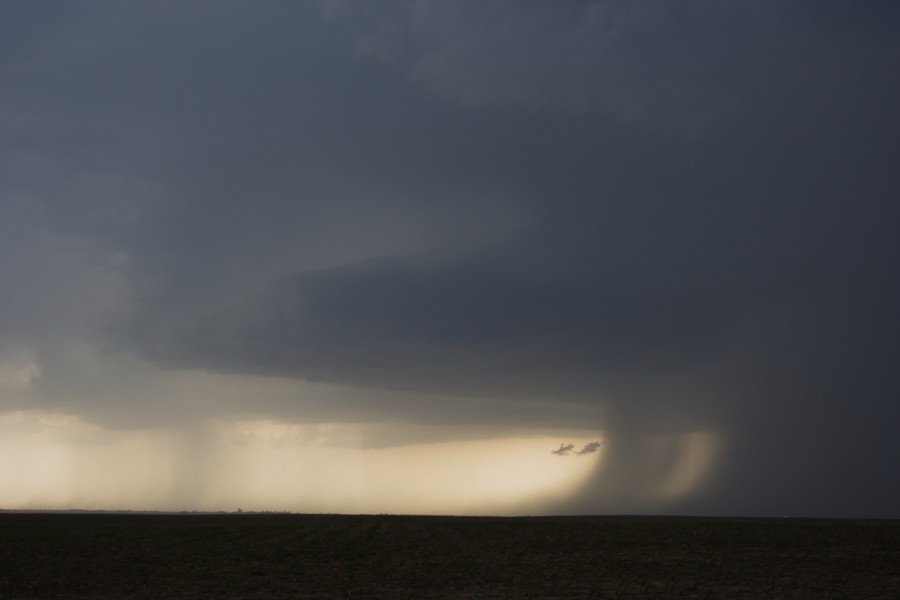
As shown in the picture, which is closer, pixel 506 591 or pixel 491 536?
Answer: pixel 506 591

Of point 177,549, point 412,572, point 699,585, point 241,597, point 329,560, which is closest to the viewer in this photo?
point 241,597

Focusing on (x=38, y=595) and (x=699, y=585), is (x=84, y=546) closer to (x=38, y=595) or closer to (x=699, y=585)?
(x=38, y=595)

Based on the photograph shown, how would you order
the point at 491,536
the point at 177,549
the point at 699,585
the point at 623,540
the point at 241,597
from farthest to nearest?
Answer: the point at 491,536 < the point at 623,540 < the point at 177,549 < the point at 699,585 < the point at 241,597

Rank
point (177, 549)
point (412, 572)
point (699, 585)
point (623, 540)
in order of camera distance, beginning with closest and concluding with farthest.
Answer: point (699, 585), point (412, 572), point (177, 549), point (623, 540)

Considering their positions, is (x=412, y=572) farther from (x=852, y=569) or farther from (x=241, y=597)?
(x=852, y=569)

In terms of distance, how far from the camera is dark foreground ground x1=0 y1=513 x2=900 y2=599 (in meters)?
32.6

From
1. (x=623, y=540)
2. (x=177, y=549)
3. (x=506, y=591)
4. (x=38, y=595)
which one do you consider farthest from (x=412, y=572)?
(x=623, y=540)

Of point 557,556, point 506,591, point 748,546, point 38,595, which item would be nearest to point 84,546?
point 38,595

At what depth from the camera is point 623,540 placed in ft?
200

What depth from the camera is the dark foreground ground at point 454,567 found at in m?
32.6

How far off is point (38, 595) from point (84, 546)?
26.9m

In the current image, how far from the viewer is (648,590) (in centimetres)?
3212

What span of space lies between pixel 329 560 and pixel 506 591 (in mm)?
17369

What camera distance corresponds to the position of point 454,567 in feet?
135
